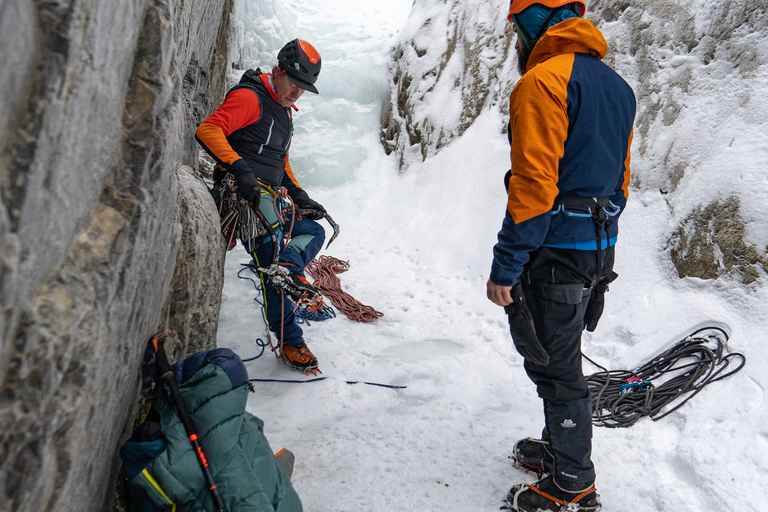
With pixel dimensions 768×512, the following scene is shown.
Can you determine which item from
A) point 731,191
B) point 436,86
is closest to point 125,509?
point 731,191

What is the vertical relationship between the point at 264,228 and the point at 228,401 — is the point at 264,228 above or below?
above

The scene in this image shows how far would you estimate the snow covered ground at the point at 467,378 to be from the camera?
185 cm

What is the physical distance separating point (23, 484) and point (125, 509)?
2.45ft

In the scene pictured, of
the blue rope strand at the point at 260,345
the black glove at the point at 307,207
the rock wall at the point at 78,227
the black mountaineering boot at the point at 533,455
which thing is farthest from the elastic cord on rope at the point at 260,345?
the black mountaineering boot at the point at 533,455

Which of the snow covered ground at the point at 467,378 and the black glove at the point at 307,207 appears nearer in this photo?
the snow covered ground at the point at 467,378

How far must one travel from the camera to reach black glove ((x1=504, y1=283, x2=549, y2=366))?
1596 mm

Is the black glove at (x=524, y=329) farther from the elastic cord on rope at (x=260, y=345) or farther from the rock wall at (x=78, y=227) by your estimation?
the elastic cord on rope at (x=260, y=345)

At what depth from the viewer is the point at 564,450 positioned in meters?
1.68

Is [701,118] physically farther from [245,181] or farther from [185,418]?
[185,418]

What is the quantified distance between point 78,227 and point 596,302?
1.77 m

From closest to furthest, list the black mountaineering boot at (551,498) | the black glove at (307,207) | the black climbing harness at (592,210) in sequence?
the black climbing harness at (592,210) < the black mountaineering boot at (551,498) < the black glove at (307,207)

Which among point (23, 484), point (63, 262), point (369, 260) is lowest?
point (369, 260)

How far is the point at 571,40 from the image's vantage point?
1518 millimetres

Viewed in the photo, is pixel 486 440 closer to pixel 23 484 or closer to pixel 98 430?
pixel 98 430
